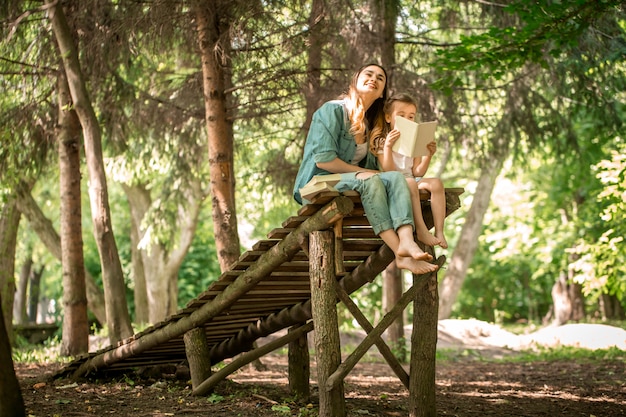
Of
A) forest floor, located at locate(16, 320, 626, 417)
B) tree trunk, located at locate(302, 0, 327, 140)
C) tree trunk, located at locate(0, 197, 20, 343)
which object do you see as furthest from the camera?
tree trunk, located at locate(0, 197, 20, 343)

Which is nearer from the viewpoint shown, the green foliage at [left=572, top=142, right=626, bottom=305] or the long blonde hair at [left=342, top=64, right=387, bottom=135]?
the long blonde hair at [left=342, top=64, right=387, bottom=135]

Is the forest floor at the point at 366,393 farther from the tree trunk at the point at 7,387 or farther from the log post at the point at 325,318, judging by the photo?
the tree trunk at the point at 7,387

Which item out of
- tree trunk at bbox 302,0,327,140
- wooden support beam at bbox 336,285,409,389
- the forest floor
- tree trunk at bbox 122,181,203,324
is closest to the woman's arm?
wooden support beam at bbox 336,285,409,389

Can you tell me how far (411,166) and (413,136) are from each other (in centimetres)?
56

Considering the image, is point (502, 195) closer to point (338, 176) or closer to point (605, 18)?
point (605, 18)

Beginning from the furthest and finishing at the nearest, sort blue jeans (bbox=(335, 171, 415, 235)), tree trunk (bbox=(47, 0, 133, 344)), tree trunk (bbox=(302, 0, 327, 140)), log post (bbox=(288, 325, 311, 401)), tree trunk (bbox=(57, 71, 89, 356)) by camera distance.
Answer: tree trunk (bbox=(57, 71, 89, 356)) → tree trunk (bbox=(47, 0, 133, 344)) → tree trunk (bbox=(302, 0, 327, 140)) → log post (bbox=(288, 325, 311, 401)) → blue jeans (bbox=(335, 171, 415, 235))

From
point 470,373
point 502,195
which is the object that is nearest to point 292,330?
point 470,373

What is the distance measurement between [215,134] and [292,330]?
2.62m

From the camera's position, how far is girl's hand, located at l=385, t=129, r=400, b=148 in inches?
199

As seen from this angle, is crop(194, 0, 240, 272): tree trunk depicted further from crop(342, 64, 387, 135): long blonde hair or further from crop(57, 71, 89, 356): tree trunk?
crop(342, 64, 387, 135): long blonde hair

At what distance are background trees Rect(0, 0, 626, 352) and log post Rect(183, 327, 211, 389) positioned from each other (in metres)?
1.72

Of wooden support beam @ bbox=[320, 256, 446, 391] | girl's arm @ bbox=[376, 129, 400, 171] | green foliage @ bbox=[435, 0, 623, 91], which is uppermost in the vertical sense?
green foliage @ bbox=[435, 0, 623, 91]

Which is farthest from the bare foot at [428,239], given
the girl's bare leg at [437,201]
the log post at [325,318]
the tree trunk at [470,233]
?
the tree trunk at [470,233]

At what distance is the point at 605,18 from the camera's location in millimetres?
9953
